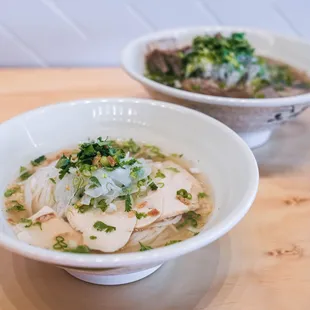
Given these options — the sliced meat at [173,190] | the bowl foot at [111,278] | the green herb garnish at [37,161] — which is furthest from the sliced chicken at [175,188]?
the green herb garnish at [37,161]

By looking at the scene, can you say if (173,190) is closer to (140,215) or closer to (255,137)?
(140,215)

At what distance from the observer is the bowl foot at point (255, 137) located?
1.25 metres

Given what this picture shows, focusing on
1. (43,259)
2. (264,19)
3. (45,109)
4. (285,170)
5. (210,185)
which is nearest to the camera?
(43,259)

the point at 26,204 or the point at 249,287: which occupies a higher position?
→ the point at 26,204

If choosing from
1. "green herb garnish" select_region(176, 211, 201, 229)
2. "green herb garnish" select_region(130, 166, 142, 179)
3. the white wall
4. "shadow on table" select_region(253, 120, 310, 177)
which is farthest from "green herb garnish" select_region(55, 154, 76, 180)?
the white wall

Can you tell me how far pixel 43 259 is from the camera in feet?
2.11

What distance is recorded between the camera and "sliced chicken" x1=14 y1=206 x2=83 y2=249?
2.56ft

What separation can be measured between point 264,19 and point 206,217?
48.9 inches

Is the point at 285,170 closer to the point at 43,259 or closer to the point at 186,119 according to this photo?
the point at 186,119

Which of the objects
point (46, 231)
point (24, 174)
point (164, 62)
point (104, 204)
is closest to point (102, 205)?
point (104, 204)

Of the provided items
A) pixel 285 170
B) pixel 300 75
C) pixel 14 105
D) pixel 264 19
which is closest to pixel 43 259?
pixel 285 170

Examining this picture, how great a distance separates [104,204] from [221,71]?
669 mm

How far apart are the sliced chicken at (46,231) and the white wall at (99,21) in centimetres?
107

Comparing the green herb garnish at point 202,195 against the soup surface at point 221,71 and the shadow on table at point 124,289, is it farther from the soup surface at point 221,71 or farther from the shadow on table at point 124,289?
the soup surface at point 221,71
